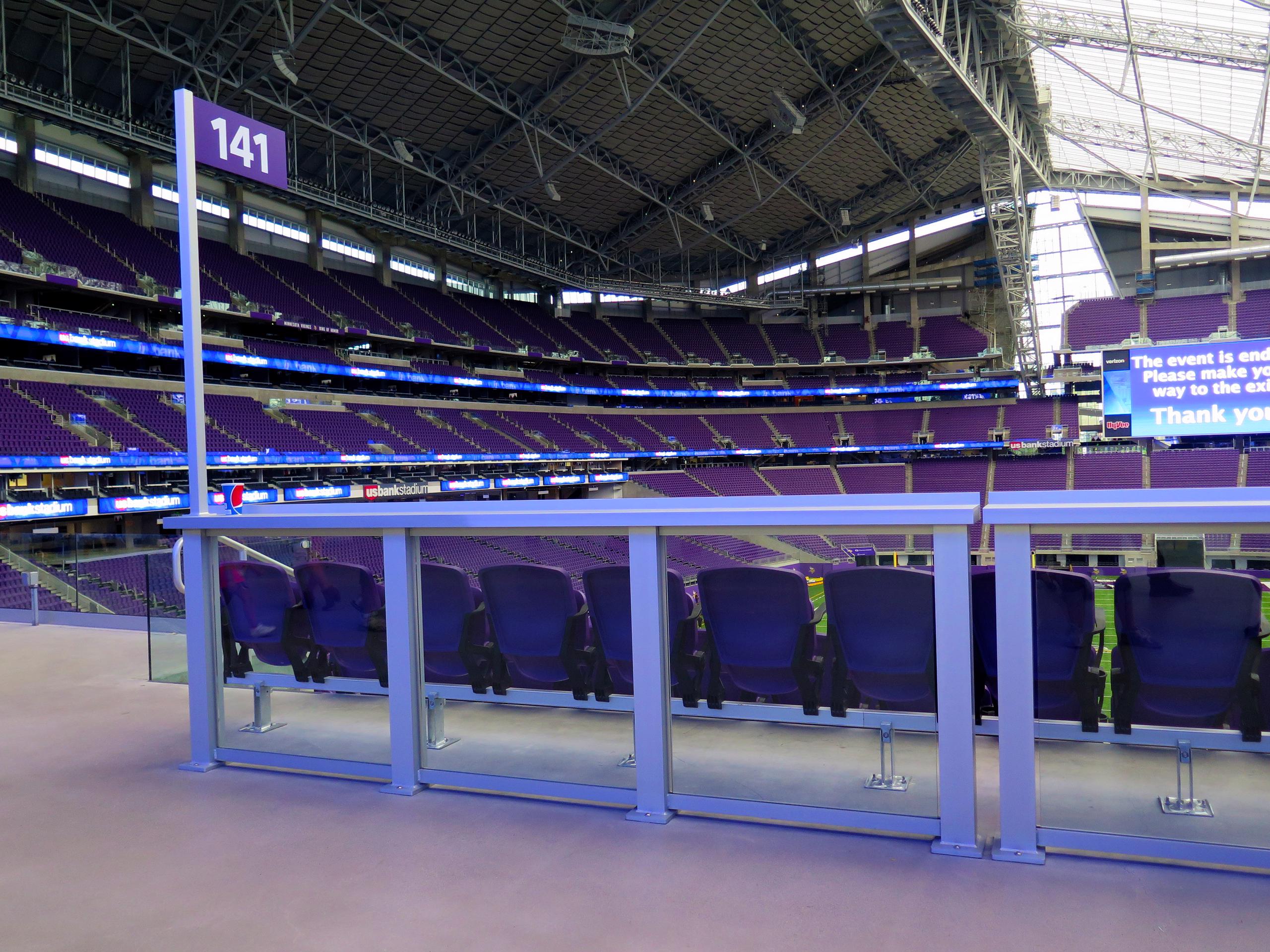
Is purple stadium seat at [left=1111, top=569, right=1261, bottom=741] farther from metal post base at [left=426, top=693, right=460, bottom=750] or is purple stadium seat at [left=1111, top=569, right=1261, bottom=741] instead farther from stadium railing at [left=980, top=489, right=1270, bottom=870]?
metal post base at [left=426, top=693, right=460, bottom=750]

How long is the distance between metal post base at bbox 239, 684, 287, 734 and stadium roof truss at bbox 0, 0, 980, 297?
67.1 feet

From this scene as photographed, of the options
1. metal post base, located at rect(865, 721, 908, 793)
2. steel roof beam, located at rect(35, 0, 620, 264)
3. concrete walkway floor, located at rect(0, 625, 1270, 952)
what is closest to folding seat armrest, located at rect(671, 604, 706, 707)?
concrete walkway floor, located at rect(0, 625, 1270, 952)

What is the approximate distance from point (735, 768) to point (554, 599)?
3.37ft

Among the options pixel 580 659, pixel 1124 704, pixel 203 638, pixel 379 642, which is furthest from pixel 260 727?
pixel 1124 704

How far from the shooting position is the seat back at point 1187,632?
2.79 metres

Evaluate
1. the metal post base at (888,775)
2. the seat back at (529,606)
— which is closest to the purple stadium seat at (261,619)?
the seat back at (529,606)

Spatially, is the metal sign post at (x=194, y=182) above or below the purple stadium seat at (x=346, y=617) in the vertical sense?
above

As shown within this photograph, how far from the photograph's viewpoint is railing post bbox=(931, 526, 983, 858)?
2.87 m

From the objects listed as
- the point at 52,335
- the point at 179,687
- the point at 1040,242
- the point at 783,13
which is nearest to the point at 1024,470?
the point at 1040,242

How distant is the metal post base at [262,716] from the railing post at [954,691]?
2954 millimetres

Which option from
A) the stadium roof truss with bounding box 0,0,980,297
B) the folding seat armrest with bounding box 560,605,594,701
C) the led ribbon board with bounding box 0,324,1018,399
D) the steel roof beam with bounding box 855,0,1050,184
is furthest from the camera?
the led ribbon board with bounding box 0,324,1018,399

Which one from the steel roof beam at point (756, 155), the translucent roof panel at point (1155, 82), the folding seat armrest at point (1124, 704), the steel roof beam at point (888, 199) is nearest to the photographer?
the folding seat armrest at point (1124, 704)

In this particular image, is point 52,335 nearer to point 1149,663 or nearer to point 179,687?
point 179,687

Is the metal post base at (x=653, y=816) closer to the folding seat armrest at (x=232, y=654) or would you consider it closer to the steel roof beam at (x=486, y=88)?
the folding seat armrest at (x=232, y=654)
